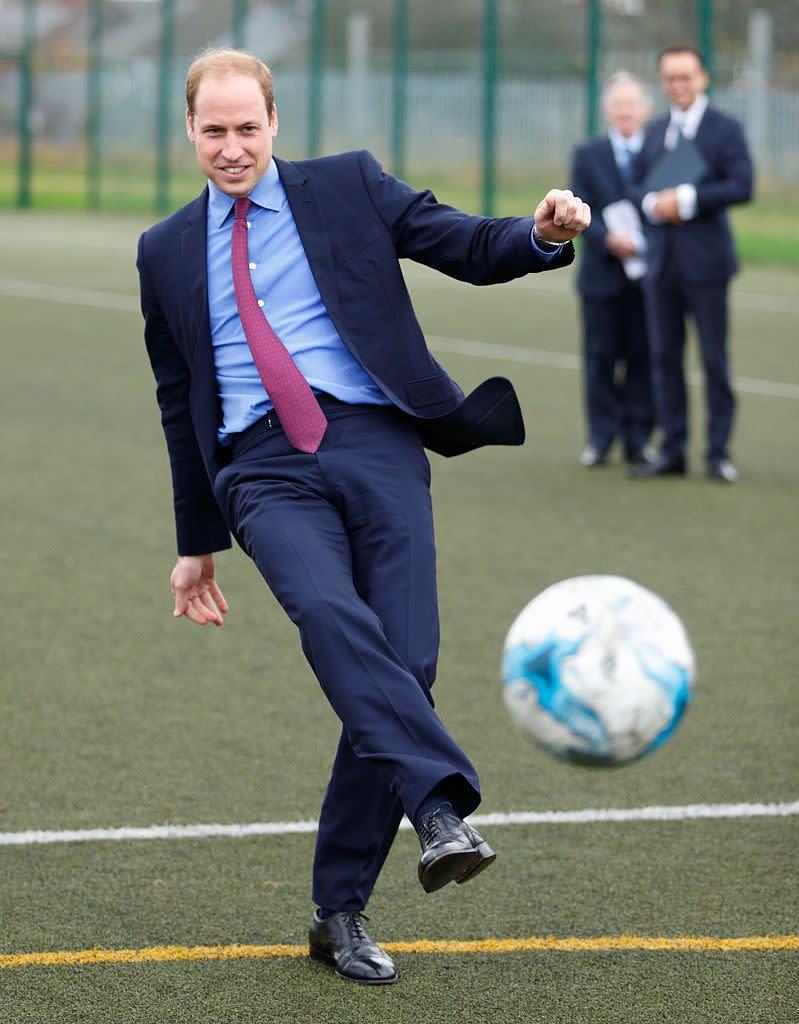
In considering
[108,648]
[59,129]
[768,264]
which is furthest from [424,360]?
[59,129]

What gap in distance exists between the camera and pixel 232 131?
13.5 ft

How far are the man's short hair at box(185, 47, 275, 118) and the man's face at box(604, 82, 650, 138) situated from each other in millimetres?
7508

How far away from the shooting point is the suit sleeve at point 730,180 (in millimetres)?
10680

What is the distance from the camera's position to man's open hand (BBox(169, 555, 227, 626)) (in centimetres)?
454

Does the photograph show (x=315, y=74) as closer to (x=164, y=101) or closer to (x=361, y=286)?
(x=164, y=101)

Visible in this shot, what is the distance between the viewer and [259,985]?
14.0 ft

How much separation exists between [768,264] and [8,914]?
22717 millimetres

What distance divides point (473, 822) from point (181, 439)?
5.42 feet

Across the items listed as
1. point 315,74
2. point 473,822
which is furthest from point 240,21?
point 473,822

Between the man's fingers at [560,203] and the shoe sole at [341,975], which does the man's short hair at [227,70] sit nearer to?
the man's fingers at [560,203]

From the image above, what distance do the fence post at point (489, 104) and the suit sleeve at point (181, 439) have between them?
989 inches

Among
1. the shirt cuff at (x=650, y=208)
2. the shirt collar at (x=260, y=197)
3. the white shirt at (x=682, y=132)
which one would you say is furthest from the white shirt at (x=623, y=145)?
the shirt collar at (x=260, y=197)

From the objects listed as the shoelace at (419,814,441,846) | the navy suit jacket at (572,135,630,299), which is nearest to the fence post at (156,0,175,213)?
the navy suit jacket at (572,135,630,299)

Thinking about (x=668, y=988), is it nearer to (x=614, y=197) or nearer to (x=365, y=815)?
(x=365, y=815)
